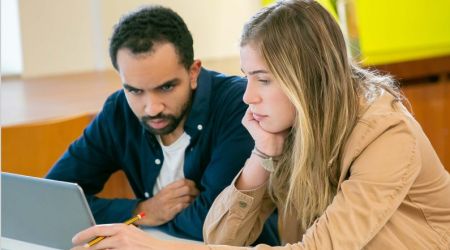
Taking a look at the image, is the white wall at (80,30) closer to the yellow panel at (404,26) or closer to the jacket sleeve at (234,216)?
the yellow panel at (404,26)

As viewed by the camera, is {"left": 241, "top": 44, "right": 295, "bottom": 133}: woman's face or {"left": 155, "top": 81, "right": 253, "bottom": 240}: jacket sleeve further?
{"left": 155, "top": 81, "right": 253, "bottom": 240}: jacket sleeve

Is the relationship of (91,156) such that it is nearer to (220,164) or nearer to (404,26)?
(220,164)

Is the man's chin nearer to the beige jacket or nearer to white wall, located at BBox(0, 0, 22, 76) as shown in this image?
the beige jacket

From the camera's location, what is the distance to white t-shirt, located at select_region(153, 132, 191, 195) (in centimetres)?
192

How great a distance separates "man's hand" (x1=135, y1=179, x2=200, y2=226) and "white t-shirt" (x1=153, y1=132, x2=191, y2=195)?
0.06 meters

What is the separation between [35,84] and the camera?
16.4 feet

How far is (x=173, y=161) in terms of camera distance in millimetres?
1939

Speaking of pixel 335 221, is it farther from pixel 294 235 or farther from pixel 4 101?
pixel 4 101

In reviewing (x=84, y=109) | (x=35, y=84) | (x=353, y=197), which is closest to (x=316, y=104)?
(x=353, y=197)

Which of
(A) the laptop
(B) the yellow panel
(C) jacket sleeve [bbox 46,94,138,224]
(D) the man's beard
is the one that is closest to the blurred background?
(B) the yellow panel

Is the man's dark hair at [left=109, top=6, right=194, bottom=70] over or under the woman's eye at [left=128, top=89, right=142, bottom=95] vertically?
over

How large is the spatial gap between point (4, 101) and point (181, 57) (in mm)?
2565

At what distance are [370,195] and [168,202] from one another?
0.68 metres

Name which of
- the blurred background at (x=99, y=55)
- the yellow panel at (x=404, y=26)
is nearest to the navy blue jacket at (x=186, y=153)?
the blurred background at (x=99, y=55)
